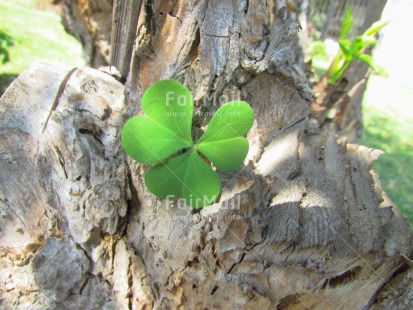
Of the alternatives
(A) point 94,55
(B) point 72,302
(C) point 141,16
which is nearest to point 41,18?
(A) point 94,55

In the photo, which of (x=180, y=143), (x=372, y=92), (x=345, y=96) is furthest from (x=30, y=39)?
(x=372, y=92)

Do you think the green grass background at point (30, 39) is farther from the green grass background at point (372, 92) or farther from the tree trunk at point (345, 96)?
the tree trunk at point (345, 96)

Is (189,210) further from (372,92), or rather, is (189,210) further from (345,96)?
(372,92)

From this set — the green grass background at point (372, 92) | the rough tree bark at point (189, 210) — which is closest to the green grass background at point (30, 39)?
the green grass background at point (372, 92)

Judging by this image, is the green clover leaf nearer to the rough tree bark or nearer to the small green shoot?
the rough tree bark

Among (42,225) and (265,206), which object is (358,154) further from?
(42,225)

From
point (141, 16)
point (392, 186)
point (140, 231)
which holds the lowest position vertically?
point (392, 186)
